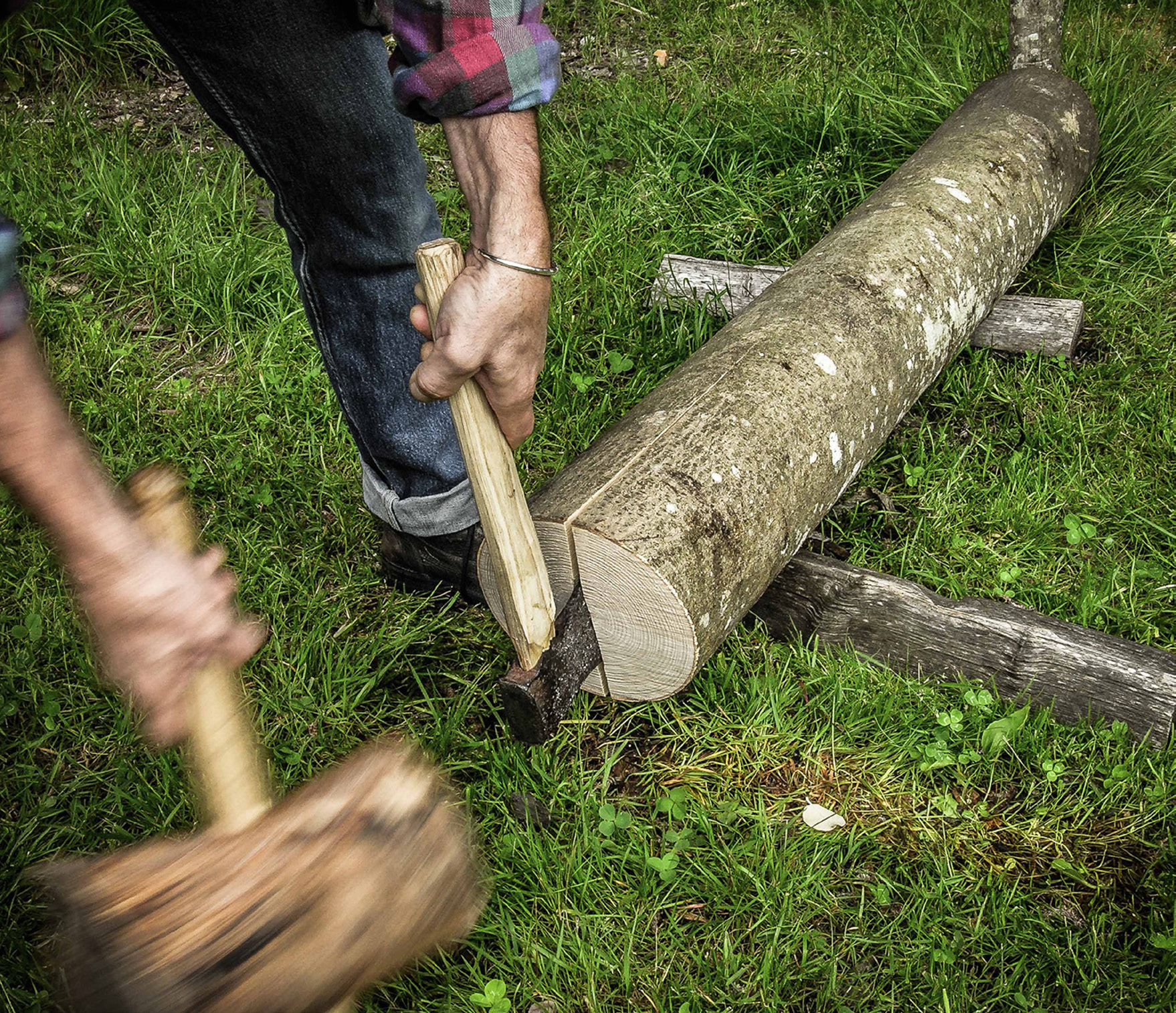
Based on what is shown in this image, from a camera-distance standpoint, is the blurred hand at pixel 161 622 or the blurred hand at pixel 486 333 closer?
the blurred hand at pixel 161 622

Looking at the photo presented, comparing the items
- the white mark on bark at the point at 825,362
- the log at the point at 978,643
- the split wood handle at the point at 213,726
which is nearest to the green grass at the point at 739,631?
the log at the point at 978,643

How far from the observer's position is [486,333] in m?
1.66

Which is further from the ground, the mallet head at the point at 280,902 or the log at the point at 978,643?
the mallet head at the point at 280,902

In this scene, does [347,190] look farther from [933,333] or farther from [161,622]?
[933,333]

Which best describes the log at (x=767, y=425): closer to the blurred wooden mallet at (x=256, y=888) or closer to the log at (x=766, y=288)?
the log at (x=766, y=288)

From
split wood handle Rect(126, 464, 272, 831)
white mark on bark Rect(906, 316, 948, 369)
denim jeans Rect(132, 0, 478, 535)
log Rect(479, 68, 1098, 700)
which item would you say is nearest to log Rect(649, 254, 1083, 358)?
log Rect(479, 68, 1098, 700)

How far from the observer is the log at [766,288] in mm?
3215

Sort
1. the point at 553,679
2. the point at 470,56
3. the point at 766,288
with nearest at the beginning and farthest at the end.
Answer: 1. the point at 470,56
2. the point at 553,679
3. the point at 766,288

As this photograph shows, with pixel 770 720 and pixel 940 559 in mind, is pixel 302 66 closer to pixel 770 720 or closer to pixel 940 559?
pixel 770 720

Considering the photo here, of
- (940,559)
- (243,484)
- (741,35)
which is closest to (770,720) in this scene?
(940,559)

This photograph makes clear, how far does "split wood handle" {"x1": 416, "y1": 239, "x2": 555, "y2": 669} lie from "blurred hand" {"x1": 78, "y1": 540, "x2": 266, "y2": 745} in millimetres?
639

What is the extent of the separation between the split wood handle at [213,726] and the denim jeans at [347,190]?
1026 mm

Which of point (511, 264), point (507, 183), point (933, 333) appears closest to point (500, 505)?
point (511, 264)

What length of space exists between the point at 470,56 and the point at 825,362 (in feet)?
3.70
